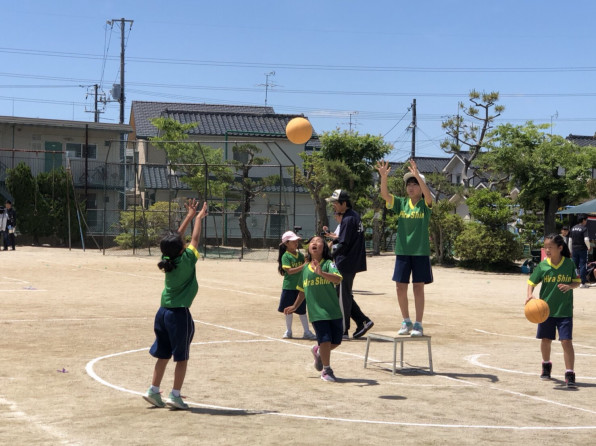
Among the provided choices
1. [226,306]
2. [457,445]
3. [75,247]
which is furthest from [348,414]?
[75,247]

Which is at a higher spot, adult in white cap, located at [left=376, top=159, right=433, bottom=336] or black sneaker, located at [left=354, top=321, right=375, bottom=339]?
adult in white cap, located at [left=376, top=159, right=433, bottom=336]

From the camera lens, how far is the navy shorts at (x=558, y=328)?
9.89 m

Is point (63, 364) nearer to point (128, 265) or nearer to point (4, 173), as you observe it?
point (128, 265)

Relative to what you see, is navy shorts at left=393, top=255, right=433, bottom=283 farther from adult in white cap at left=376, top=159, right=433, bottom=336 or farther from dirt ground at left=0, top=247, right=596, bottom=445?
dirt ground at left=0, top=247, right=596, bottom=445

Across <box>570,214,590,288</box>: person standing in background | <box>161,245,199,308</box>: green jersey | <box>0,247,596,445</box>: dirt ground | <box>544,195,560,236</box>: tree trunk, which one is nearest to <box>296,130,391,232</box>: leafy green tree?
<box>544,195,560,236</box>: tree trunk

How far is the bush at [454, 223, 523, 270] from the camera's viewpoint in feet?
108

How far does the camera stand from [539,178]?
110 feet

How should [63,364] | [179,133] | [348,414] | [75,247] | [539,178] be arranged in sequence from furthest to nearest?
1. [179,133]
2. [75,247]
3. [539,178]
4. [63,364]
5. [348,414]

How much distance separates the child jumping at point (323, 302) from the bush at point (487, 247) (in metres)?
24.0

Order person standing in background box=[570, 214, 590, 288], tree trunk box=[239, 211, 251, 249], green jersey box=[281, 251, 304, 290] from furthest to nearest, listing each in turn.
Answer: tree trunk box=[239, 211, 251, 249] < person standing in background box=[570, 214, 590, 288] < green jersey box=[281, 251, 304, 290]

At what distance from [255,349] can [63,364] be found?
8.92ft

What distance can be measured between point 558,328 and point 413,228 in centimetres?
216

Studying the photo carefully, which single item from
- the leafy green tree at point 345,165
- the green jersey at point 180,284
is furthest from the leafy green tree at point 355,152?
the green jersey at point 180,284

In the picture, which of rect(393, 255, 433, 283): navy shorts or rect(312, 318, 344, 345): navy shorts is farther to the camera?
rect(393, 255, 433, 283): navy shorts
